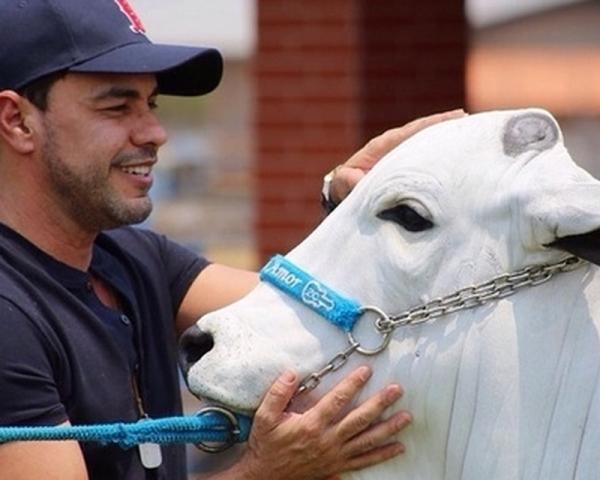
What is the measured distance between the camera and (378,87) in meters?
9.27

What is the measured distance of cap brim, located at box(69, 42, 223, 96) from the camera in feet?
13.8

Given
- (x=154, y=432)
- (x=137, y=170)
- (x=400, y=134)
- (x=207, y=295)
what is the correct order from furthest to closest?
1. (x=207, y=295)
2. (x=137, y=170)
3. (x=400, y=134)
4. (x=154, y=432)

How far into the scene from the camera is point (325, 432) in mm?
3717

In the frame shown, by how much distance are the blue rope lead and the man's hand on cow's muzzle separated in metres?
0.05

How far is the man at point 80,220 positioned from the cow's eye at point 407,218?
388 mm

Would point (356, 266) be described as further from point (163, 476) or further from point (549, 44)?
point (549, 44)

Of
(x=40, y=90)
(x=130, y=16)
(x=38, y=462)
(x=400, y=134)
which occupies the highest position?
(x=130, y=16)

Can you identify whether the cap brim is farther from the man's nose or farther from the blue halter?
the blue halter

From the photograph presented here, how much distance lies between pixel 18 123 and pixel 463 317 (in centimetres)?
119

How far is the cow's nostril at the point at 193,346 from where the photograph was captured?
12.2 ft

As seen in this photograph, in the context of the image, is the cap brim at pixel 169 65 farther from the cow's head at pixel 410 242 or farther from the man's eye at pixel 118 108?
the cow's head at pixel 410 242

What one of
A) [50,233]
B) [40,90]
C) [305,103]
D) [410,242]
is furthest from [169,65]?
[305,103]

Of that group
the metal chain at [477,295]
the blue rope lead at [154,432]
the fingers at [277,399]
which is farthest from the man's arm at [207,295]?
the metal chain at [477,295]

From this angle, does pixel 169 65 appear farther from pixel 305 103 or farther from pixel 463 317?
pixel 305 103
